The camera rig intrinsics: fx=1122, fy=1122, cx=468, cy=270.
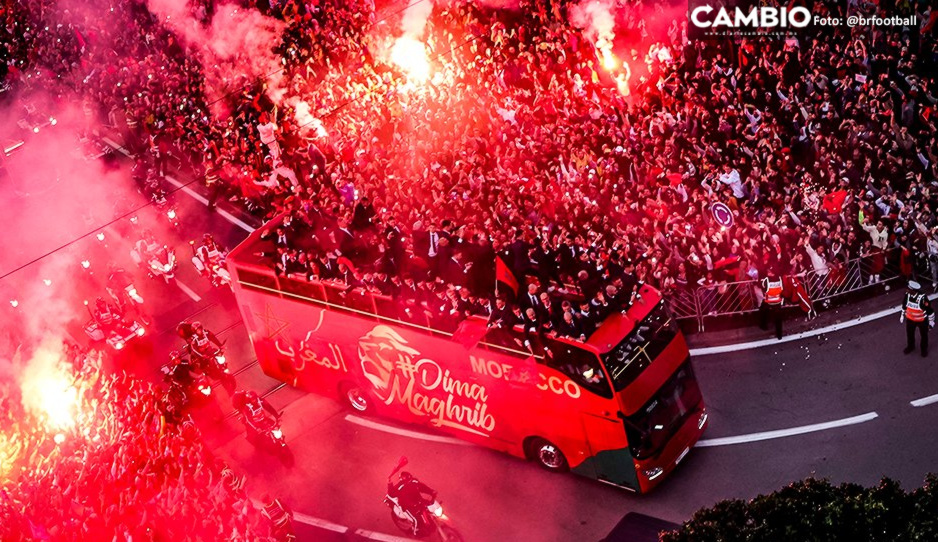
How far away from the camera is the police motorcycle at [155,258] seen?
24.8 meters

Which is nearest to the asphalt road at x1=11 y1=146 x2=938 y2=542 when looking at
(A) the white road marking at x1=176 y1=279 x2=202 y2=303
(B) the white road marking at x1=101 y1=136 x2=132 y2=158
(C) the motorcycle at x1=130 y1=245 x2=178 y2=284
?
(A) the white road marking at x1=176 y1=279 x2=202 y2=303

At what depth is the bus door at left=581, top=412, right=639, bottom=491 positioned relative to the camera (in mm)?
15398

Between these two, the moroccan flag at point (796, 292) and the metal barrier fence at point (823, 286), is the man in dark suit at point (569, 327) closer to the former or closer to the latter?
the metal barrier fence at point (823, 286)

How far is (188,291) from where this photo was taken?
24.8 meters

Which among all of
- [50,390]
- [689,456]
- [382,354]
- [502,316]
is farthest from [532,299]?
[50,390]

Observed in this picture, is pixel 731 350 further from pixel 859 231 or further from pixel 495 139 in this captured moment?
pixel 495 139

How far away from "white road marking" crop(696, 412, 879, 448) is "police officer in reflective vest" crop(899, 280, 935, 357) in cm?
154

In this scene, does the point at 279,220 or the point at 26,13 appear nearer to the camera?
the point at 279,220

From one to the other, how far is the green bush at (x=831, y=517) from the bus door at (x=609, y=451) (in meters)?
4.82

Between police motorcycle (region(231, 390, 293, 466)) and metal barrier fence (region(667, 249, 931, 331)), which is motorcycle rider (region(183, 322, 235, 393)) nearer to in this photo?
police motorcycle (region(231, 390, 293, 466))

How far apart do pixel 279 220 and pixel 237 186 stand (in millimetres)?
7772

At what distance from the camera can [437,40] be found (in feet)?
86.3

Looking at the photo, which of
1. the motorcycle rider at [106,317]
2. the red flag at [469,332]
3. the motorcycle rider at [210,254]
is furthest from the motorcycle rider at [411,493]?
the motorcycle rider at [106,317]

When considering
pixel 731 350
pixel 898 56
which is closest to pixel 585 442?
pixel 731 350
